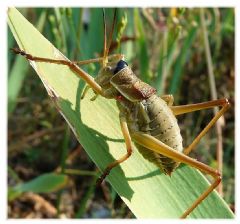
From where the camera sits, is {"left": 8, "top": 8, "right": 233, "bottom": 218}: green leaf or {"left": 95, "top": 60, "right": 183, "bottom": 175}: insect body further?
{"left": 95, "top": 60, "right": 183, "bottom": 175}: insect body

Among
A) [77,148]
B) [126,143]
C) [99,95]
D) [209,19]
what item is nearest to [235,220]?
[126,143]

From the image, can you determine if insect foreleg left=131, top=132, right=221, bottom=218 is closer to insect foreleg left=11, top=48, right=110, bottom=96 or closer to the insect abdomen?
the insect abdomen

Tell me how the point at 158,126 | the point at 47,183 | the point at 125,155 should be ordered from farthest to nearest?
the point at 47,183 → the point at 158,126 → the point at 125,155

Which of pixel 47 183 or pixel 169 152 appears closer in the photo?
pixel 169 152

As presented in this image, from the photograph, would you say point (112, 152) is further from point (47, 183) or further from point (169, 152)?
point (47, 183)

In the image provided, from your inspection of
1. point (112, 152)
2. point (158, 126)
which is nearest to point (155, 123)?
point (158, 126)

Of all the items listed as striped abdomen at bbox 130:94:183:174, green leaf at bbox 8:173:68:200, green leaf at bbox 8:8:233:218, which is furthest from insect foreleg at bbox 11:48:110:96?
green leaf at bbox 8:173:68:200
